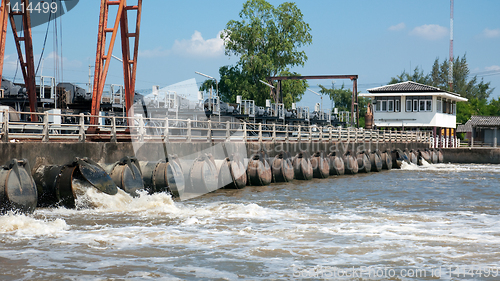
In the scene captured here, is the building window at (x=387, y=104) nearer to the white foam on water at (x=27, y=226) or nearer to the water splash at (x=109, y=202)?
the water splash at (x=109, y=202)

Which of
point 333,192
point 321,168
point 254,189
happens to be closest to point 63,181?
point 254,189

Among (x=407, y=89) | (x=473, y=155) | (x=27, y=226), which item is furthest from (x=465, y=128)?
(x=27, y=226)

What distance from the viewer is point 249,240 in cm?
1045

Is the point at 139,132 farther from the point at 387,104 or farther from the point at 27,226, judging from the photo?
the point at 387,104

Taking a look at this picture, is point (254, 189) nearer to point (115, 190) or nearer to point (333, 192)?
point (333, 192)

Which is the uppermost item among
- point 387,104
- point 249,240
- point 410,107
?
point 387,104

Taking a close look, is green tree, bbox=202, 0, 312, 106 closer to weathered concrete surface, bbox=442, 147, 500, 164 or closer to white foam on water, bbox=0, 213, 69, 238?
weathered concrete surface, bbox=442, 147, 500, 164

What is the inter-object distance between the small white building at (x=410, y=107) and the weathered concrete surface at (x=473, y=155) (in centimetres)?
565

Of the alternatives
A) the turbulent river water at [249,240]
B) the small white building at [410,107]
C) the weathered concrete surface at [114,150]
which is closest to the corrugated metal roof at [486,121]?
the small white building at [410,107]

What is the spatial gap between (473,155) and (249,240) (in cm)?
4333

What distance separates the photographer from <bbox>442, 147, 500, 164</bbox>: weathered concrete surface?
4738cm

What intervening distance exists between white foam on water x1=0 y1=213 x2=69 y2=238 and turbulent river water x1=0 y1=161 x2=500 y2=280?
0.02m

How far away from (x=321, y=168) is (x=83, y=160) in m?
14.9

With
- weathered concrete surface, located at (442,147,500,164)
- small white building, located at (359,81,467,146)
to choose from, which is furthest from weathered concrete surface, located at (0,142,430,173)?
small white building, located at (359,81,467,146)
